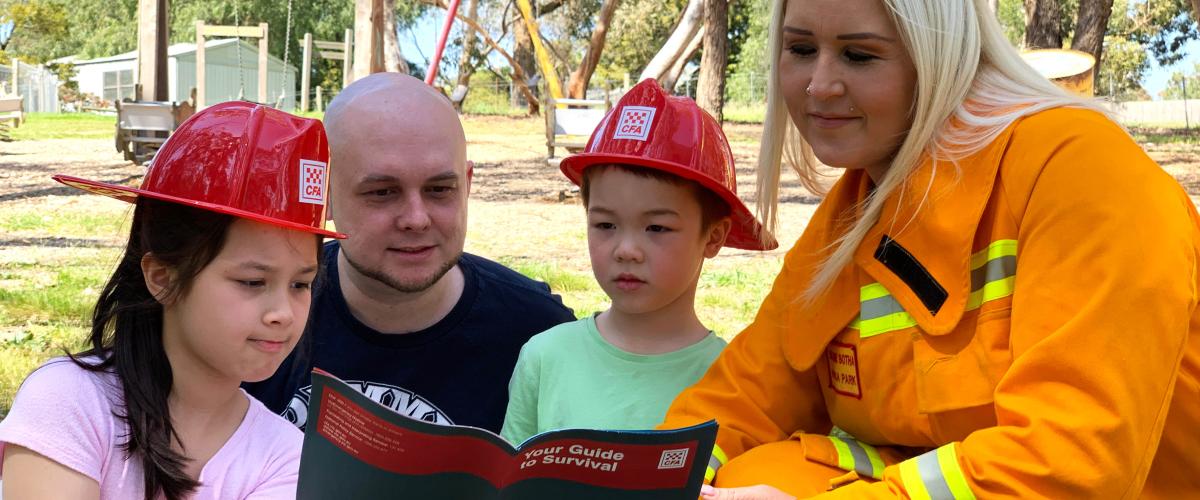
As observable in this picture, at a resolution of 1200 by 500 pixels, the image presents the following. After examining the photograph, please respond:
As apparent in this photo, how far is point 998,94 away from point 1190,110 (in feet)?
141

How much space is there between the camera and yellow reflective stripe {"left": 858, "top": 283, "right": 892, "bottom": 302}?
7.02ft

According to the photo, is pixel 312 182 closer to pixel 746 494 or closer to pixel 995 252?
pixel 746 494

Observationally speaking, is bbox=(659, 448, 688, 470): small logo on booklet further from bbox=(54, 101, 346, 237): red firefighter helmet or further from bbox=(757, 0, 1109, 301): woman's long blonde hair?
bbox=(54, 101, 346, 237): red firefighter helmet

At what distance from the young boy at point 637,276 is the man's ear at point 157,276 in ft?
2.81

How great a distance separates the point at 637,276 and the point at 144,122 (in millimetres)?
11452

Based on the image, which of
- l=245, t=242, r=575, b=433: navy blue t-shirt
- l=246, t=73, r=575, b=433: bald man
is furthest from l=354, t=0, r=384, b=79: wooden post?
l=245, t=242, r=575, b=433: navy blue t-shirt

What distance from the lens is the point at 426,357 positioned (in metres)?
3.04

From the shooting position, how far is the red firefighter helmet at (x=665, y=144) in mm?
2707

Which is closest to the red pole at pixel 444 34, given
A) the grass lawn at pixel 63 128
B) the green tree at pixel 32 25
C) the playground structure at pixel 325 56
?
the playground structure at pixel 325 56

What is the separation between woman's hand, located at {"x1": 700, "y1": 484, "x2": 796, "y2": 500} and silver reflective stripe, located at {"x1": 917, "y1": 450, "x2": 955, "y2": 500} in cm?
30

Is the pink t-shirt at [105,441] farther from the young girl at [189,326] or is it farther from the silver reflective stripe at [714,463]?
the silver reflective stripe at [714,463]

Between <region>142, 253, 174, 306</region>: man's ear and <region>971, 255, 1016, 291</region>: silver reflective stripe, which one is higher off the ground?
<region>971, 255, 1016, 291</region>: silver reflective stripe

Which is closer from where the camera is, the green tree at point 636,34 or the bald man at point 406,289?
the bald man at point 406,289

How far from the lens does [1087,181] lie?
1.82m
